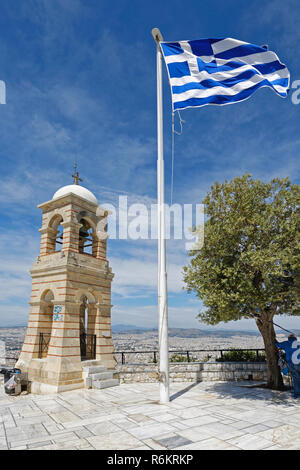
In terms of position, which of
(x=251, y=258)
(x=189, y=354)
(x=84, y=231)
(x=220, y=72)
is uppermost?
(x=220, y=72)

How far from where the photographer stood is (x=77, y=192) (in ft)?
51.1

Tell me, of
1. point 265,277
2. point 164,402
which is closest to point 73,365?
point 164,402

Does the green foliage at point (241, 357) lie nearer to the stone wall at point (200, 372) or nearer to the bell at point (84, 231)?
the stone wall at point (200, 372)

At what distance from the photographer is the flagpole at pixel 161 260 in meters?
10.1

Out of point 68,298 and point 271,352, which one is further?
point 68,298

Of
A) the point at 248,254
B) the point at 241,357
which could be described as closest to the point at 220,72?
the point at 248,254

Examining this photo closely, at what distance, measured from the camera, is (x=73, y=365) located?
12.8 m

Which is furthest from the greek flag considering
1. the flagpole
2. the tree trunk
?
the tree trunk

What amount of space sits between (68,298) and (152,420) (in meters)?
6.96

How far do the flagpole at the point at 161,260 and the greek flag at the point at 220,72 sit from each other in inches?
48.5

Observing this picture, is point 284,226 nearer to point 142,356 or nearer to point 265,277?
point 265,277

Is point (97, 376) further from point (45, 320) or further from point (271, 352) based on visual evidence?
point (271, 352)

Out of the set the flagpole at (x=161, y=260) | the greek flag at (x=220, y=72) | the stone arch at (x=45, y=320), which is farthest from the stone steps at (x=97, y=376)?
the greek flag at (x=220, y=72)

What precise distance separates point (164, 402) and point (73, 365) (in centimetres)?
479
